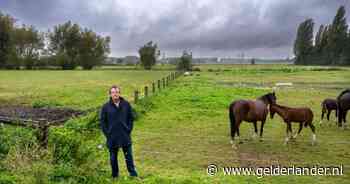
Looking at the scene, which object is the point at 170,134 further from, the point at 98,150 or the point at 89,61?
the point at 89,61

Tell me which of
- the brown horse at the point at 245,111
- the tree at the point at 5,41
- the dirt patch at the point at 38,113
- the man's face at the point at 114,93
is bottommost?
the dirt patch at the point at 38,113

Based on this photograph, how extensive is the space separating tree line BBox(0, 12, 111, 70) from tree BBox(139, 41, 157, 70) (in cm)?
979

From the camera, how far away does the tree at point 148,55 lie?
3132 inches

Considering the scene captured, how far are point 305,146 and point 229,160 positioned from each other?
2.52 m

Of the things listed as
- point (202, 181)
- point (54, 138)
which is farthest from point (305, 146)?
point (54, 138)

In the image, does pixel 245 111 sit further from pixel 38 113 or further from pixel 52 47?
pixel 52 47

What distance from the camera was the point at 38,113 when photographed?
13.7m

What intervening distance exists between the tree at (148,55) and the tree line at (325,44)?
3821cm

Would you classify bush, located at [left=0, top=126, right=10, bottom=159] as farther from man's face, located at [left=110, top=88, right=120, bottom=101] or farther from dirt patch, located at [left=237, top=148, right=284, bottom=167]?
dirt patch, located at [left=237, top=148, right=284, bottom=167]

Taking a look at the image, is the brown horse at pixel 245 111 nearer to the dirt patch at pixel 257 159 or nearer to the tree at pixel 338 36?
the dirt patch at pixel 257 159

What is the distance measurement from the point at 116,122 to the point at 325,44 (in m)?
87.8

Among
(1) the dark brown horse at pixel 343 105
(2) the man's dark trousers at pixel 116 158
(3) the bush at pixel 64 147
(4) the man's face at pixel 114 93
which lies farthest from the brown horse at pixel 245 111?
(4) the man's face at pixel 114 93

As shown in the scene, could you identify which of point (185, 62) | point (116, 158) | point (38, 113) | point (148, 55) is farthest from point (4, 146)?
point (148, 55)

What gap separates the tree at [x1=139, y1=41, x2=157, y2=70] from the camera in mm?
79562
